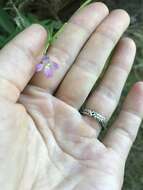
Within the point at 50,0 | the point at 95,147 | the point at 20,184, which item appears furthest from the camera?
the point at 50,0

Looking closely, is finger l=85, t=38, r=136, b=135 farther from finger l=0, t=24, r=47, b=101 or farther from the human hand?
finger l=0, t=24, r=47, b=101

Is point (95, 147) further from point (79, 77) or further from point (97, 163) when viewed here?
point (79, 77)

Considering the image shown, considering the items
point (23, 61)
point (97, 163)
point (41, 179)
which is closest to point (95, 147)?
point (97, 163)

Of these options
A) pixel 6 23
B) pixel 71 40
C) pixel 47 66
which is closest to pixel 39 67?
pixel 47 66

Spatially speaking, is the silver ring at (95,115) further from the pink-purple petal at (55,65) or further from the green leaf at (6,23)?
the green leaf at (6,23)

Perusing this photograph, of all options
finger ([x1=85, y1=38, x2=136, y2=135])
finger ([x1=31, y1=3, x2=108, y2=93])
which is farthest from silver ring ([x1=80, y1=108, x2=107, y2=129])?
finger ([x1=31, y1=3, x2=108, y2=93])
